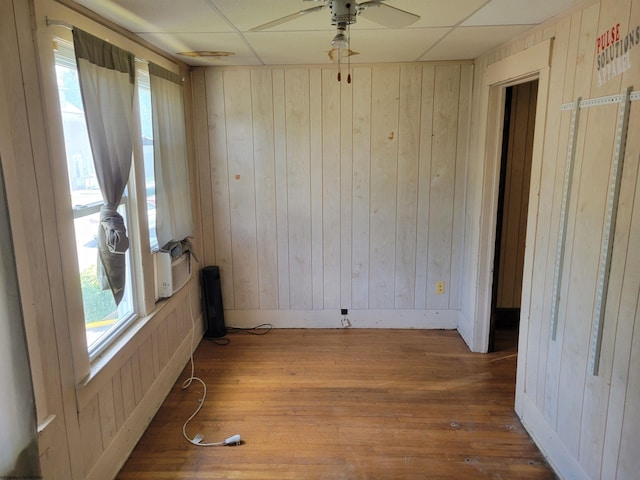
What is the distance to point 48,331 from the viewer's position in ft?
5.87

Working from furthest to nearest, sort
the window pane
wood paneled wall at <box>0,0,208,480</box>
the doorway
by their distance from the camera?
the doorway, the window pane, wood paneled wall at <box>0,0,208,480</box>

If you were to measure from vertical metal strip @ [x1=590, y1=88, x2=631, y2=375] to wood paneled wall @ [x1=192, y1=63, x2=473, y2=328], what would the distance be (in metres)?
2.03

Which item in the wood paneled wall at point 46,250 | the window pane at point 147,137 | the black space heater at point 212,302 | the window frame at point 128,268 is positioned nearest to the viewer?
the wood paneled wall at point 46,250

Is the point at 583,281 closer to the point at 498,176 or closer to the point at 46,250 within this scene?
the point at 498,176

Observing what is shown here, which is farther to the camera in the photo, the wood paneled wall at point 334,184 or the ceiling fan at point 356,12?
the wood paneled wall at point 334,184

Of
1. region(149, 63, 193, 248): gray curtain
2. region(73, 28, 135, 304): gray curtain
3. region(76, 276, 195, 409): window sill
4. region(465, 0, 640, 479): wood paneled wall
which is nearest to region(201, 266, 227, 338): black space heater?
region(149, 63, 193, 248): gray curtain

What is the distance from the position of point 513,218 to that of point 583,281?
6.66 feet

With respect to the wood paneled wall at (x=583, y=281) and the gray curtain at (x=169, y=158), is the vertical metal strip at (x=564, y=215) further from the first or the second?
the gray curtain at (x=169, y=158)

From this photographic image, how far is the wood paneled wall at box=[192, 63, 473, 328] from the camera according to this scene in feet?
12.3

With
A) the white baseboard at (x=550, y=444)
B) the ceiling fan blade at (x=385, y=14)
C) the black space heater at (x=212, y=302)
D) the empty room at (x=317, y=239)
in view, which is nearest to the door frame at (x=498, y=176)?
the empty room at (x=317, y=239)

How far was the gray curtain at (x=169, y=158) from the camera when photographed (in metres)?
2.91

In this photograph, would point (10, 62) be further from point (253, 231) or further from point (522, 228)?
point (522, 228)

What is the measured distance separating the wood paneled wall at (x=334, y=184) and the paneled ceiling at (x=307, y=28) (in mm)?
262

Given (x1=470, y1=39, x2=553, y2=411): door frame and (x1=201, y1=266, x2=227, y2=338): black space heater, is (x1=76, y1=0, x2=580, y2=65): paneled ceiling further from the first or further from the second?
(x1=201, y1=266, x2=227, y2=338): black space heater
